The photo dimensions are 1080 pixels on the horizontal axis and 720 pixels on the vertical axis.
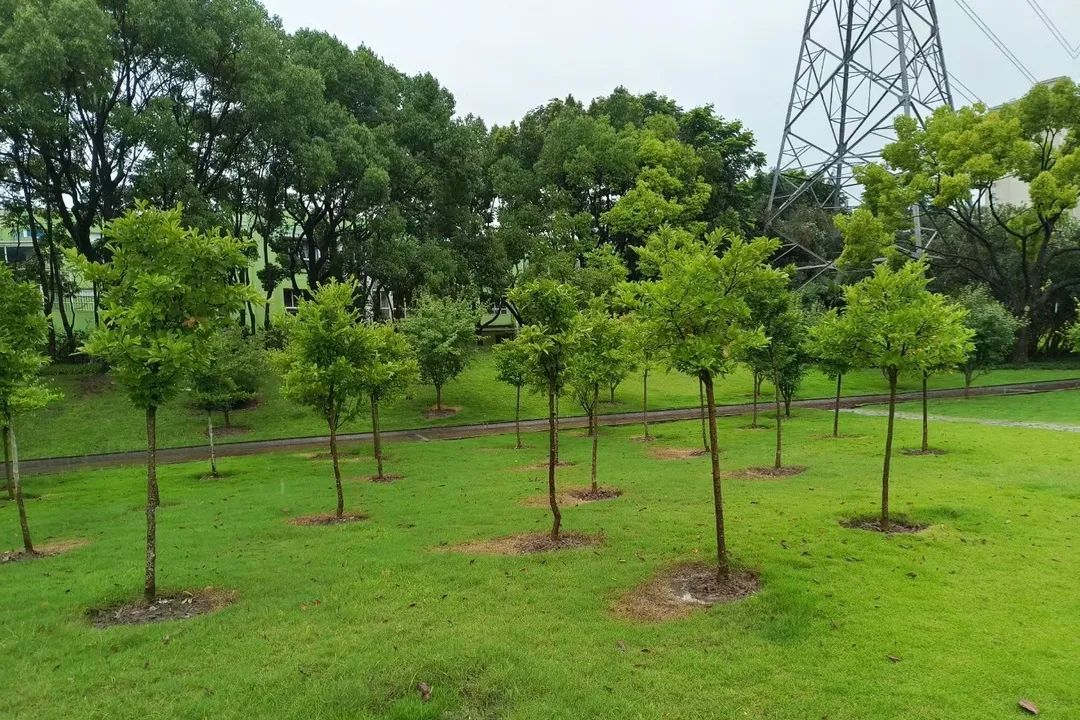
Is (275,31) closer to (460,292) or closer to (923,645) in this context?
(460,292)

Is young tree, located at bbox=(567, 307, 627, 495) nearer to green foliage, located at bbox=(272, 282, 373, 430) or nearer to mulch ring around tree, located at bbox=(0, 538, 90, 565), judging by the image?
green foliage, located at bbox=(272, 282, 373, 430)

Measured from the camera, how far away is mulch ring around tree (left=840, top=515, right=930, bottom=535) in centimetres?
1148

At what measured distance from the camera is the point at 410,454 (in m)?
23.9

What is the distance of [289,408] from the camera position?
32.6 m

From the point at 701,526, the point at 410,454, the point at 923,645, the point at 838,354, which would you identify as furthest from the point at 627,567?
the point at 410,454

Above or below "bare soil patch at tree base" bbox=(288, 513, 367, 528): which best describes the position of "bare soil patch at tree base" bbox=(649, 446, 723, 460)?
above

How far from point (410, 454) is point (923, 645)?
1887 centimetres

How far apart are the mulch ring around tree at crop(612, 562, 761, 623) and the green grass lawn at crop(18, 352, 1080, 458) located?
1855cm

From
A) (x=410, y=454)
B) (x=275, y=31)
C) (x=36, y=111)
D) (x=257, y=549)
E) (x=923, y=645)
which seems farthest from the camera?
(x=275, y=31)

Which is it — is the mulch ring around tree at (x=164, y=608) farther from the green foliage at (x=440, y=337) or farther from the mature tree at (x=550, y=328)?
the green foliage at (x=440, y=337)

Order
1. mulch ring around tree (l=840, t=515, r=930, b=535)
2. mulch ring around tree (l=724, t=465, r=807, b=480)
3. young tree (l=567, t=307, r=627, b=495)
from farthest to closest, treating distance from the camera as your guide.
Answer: mulch ring around tree (l=724, t=465, r=807, b=480)
young tree (l=567, t=307, r=627, b=495)
mulch ring around tree (l=840, t=515, r=930, b=535)

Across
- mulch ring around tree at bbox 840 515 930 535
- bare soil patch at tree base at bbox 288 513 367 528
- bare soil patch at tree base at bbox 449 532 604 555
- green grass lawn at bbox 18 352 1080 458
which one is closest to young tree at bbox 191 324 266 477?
green grass lawn at bbox 18 352 1080 458

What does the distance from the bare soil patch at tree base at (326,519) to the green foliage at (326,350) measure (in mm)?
2042

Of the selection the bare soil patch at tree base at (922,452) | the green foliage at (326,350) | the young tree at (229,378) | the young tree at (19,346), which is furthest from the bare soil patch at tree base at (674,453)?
the young tree at (19,346)
